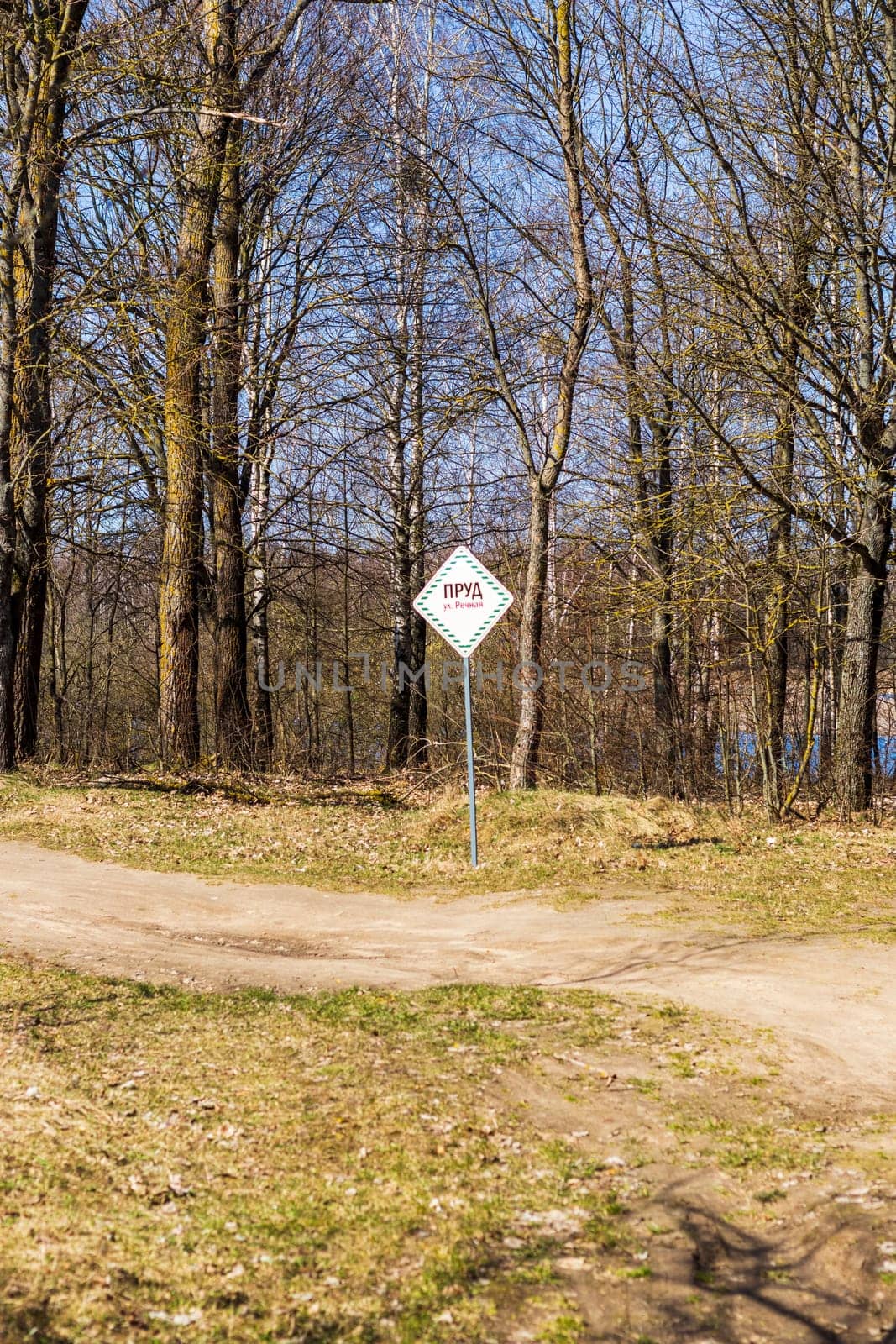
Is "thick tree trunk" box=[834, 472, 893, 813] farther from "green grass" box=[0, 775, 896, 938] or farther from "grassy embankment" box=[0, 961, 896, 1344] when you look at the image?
"grassy embankment" box=[0, 961, 896, 1344]

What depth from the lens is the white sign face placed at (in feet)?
36.6

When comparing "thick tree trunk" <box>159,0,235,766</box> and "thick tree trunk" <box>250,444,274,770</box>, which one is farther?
"thick tree trunk" <box>250,444,274,770</box>

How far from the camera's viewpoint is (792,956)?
7.57 m

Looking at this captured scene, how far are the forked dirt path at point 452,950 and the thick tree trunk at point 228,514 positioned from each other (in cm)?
773

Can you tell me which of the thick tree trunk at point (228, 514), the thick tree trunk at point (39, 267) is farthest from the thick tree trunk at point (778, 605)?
the thick tree trunk at point (39, 267)

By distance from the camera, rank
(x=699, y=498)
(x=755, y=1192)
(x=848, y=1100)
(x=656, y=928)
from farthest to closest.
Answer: (x=699, y=498) < (x=656, y=928) < (x=848, y=1100) < (x=755, y=1192)

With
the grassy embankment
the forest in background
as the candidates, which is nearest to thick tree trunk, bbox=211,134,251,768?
the forest in background

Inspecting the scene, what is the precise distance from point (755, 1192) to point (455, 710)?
65.0 feet

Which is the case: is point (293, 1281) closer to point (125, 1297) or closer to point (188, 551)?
point (125, 1297)

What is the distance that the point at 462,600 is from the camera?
11.2 meters

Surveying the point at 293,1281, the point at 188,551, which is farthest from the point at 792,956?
the point at 188,551

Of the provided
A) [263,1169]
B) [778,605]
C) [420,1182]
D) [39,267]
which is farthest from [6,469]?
[420,1182]

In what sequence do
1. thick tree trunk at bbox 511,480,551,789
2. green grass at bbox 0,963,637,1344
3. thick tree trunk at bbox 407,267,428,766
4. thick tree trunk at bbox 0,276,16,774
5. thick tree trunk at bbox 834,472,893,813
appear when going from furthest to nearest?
thick tree trunk at bbox 407,267,428,766 < thick tree trunk at bbox 0,276,16,774 < thick tree trunk at bbox 511,480,551,789 < thick tree trunk at bbox 834,472,893,813 < green grass at bbox 0,963,637,1344

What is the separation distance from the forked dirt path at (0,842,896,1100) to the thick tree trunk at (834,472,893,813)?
5395mm
